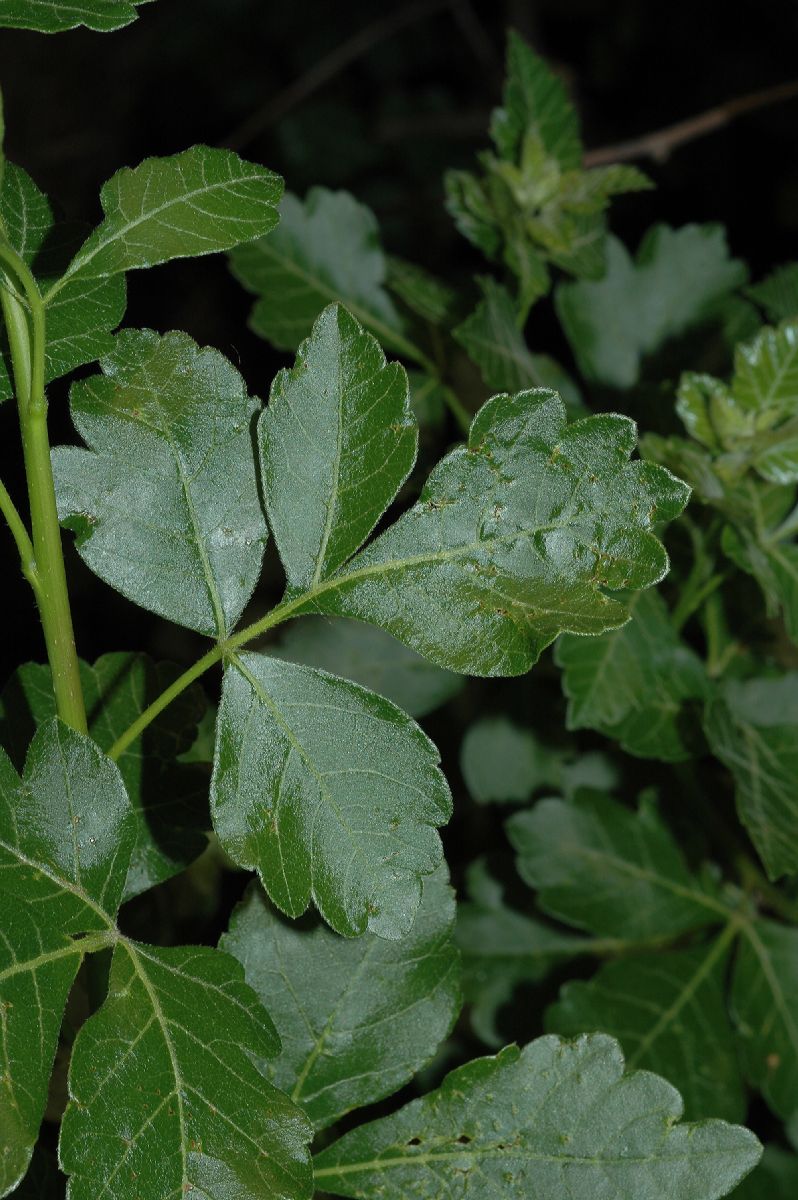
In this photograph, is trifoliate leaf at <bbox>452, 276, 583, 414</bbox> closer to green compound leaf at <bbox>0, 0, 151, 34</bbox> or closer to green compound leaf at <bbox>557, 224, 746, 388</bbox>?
green compound leaf at <bbox>557, 224, 746, 388</bbox>

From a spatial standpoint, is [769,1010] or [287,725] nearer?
[287,725]

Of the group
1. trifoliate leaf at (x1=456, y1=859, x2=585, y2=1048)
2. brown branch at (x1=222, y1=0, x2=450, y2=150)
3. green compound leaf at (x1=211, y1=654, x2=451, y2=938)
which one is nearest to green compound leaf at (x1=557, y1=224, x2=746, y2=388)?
trifoliate leaf at (x1=456, y1=859, x2=585, y2=1048)

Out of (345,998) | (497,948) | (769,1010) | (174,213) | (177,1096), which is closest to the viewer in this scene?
(177,1096)

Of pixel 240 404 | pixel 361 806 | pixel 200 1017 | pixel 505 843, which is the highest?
pixel 240 404

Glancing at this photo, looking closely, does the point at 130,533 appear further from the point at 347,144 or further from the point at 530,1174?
the point at 347,144

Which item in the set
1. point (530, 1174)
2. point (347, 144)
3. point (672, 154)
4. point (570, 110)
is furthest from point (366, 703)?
point (347, 144)

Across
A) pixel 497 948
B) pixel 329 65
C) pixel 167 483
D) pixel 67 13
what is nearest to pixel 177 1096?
pixel 167 483

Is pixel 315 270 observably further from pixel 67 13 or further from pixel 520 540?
pixel 520 540
